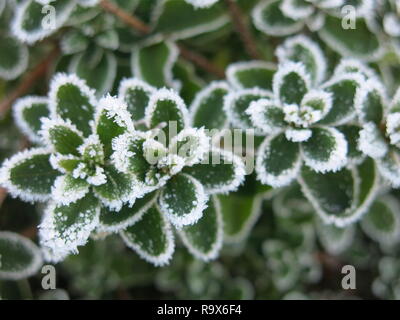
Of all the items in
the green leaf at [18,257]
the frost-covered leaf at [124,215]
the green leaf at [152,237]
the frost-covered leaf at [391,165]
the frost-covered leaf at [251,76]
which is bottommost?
the green leaf at [18,257]

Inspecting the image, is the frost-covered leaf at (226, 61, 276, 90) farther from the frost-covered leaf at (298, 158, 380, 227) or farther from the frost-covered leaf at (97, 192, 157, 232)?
the frost-covered leaf at (97, 192, 157, 232)

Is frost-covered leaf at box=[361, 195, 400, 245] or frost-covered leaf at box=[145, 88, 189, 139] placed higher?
frost-covered leaf at box=[145, 88, 189, 139]

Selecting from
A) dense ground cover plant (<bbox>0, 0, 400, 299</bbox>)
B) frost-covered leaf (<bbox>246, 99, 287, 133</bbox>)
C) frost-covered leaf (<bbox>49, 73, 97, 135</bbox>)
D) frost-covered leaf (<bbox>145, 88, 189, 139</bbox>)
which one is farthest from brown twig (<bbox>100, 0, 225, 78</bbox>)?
frost-covered leaf (<bbox>246, 99, 287, 133</bbox>)

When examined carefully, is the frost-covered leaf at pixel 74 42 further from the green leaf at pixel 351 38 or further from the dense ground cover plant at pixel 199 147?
the green leaf at pixel 351 38

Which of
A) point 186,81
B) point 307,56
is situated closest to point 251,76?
point 307,56

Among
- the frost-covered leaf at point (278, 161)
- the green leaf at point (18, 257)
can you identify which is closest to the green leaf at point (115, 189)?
the frost-covered leaf at point (278, 161)

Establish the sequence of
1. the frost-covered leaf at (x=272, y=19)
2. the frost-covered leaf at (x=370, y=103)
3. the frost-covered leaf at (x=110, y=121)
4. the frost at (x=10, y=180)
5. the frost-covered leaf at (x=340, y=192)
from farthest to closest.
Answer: the frost-covered leaf at (x=272, y=19) < the frost-covered leaf at (x=340, y=192) < the frost-covered leaf at (x=370, y=103) < the frost at (x=10, y=180) < the frost-covered leaf at (x=110, y=121)
